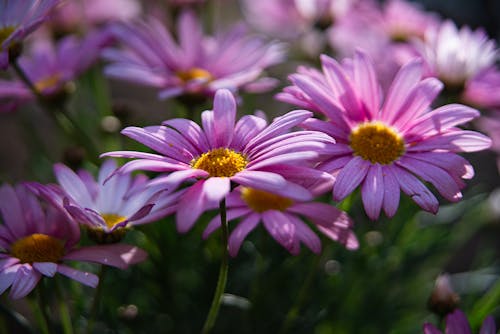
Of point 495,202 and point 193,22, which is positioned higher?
point 193,22

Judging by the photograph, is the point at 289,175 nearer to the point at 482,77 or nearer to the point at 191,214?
the point at 191,214

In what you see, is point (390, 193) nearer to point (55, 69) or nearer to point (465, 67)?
point (465, 67)

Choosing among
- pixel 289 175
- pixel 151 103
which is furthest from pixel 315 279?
pixel 151 103

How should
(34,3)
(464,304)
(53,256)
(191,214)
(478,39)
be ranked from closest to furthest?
1. (191,214)
2. (53,256)
3. (34,3)
4. (478,39)
5. (464,304)

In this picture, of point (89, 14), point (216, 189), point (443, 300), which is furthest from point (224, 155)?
point (89, 14)

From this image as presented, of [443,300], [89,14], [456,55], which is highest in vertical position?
[456,55]

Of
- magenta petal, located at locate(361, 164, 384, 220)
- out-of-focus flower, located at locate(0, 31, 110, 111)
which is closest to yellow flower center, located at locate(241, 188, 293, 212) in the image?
magenta petal, located at locate(361, 164, 384, 220)

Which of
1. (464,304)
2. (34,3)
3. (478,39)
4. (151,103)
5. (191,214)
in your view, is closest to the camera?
(191,214)

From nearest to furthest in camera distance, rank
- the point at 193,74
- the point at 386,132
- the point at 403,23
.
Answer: the point at 386,132 → the point at 193,74 → the point at 403,23
